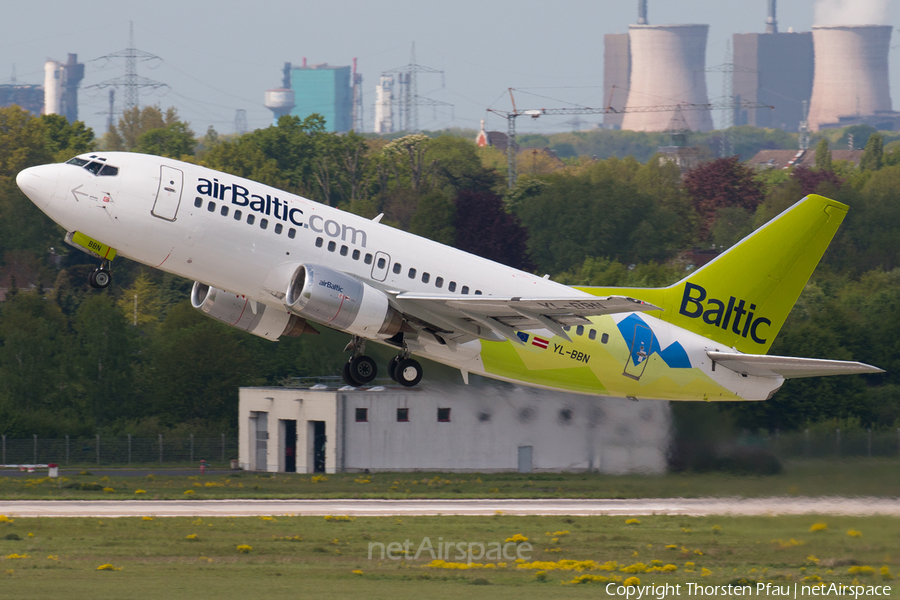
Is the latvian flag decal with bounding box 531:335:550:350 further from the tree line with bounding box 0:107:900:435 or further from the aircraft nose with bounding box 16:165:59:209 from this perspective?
the aircraft nose with bounding box 16:165:59:209

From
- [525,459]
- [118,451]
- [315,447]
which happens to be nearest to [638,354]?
[525,459]

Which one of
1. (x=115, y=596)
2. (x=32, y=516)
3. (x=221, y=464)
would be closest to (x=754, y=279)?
(x=115, y=596)

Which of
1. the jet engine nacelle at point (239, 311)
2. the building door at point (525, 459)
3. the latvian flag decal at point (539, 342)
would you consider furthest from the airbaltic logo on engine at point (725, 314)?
the building door at point (525, 459)

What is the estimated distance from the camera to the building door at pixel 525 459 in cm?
5194

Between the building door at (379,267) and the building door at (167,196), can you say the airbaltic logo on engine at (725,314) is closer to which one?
the building door at (379,267)

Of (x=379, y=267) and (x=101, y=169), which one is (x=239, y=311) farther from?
(x=101, y=169)

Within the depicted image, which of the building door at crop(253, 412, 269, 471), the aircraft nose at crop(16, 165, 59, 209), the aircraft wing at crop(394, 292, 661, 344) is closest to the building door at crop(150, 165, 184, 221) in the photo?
the aircraft nose at crop(16, 165, 59, 209)

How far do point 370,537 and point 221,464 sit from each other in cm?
3653

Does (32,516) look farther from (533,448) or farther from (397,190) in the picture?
(397,190)

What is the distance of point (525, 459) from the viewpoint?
5597 cm

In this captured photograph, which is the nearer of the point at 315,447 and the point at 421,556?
the point at 421,556

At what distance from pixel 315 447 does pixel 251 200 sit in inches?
1348

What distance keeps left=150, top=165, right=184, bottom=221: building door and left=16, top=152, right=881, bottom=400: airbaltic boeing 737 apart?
39 millimetres

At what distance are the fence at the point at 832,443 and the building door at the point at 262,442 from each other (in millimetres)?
37385
